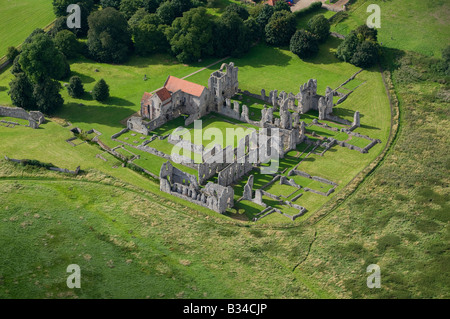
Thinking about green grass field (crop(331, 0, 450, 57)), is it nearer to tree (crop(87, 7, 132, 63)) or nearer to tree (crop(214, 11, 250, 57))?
tree (crop(214, 11, 250, 57))

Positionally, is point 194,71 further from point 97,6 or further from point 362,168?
point 362,168

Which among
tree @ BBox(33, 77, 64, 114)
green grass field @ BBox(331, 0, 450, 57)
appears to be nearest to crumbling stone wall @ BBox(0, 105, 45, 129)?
tree @ BBox(33, 77, 64, 114)

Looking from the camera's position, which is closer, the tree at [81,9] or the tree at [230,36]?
the tree at [230,36]
